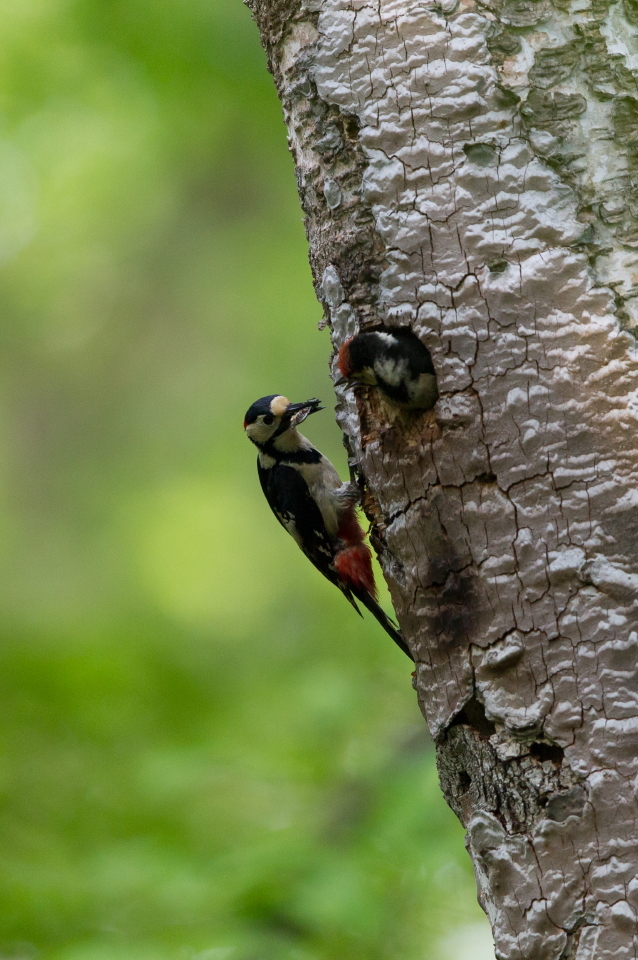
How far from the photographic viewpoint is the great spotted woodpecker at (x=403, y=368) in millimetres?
2275

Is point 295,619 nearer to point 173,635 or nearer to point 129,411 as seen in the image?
point 173,635

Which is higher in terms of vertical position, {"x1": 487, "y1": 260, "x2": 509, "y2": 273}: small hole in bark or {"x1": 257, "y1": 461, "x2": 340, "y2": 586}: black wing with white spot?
{"x1": 257, "y1": 461, "x2": 340, "y2": 586}: black wing with white spot

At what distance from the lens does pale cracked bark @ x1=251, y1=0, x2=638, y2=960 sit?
1.94 metres

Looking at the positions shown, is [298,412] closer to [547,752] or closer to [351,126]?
[351,126]

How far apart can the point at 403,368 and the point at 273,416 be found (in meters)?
2.34

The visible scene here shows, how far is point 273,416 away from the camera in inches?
180

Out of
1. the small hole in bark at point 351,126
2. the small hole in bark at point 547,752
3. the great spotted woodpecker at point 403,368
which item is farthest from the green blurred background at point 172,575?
the small hole in bark at point 351,126

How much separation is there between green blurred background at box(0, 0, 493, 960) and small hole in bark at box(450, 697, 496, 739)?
135 centimetres

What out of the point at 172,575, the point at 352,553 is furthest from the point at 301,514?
the point at 172,575

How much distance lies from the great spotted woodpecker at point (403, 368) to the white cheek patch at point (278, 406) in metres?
2.11

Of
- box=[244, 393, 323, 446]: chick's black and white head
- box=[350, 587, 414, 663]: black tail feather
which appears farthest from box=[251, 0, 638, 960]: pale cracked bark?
box=[244, 393, 323, 446]: chick's black and white head

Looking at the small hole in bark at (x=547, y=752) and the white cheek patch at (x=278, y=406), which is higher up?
the white cheek patch at (x=278, y=406)

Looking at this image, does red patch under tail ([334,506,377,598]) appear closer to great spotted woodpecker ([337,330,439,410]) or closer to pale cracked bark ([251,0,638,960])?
pale cracked bark ([251,0,638,960])

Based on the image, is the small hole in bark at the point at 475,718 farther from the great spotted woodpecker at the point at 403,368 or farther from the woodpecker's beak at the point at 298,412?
the woodpecker's beak at the point at 298,412
